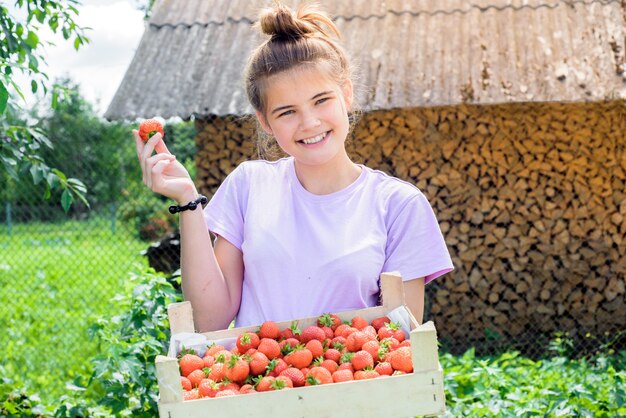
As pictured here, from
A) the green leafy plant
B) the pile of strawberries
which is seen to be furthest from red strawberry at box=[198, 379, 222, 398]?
the green leafy plant

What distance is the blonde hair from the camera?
1853 mm

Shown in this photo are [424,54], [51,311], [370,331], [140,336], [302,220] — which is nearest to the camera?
[370,331]

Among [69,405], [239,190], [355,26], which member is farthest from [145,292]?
[355,26]

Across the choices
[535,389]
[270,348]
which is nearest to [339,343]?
[270,348]

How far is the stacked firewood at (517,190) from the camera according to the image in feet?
17.5

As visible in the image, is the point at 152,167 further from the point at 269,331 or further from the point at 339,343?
the point at 339,343

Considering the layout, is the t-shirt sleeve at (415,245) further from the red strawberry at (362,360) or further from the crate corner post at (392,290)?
the red strawberry at (362,360)

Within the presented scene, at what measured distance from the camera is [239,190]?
1965mm

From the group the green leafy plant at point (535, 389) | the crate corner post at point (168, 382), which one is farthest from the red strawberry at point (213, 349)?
the green leafy plant at point (535, 389)

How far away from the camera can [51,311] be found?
791 cm

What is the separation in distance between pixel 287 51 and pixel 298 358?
707 millimetres

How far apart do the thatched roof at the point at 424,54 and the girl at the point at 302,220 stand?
3.20 metres

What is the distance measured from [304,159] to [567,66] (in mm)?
3701

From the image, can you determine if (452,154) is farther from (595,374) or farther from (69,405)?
(69,405)
